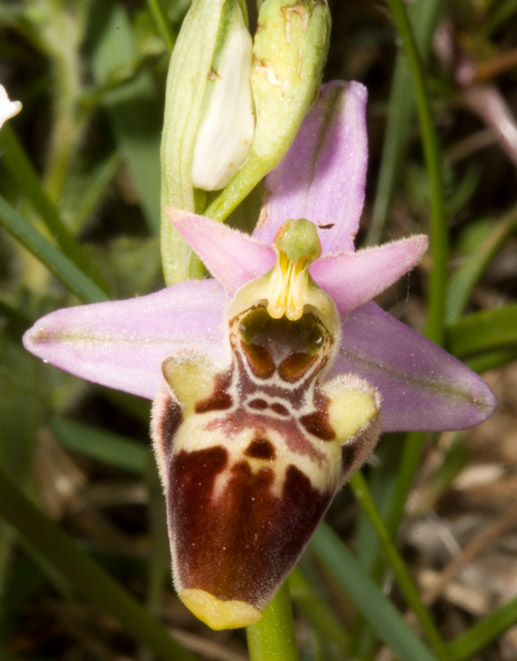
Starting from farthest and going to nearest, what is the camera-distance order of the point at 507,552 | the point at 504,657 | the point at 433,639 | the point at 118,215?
the point at 118,215
the point at 507,552
the point at 504,657
the point at 433,639

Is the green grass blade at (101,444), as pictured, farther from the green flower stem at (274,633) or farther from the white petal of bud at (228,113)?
the white petal of bud at (228,113)

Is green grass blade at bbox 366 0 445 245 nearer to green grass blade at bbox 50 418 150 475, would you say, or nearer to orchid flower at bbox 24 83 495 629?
orchid flower at bbox 24 83 495 629

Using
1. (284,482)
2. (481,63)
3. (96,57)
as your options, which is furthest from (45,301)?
(481,63)

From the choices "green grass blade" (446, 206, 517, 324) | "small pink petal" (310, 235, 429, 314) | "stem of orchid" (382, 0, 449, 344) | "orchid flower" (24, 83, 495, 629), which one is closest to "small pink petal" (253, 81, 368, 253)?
"orchid flower" (24, 83, 495, 629)

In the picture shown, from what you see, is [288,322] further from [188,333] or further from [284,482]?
[284,482]

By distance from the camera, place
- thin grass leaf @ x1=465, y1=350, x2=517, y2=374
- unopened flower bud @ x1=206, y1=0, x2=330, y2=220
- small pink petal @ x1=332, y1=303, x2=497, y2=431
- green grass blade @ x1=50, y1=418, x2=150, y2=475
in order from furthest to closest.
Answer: green grass blade @ x1=50, y1=418, x2=150, y2=475, thin grass leaf @ x1=465, y1=350, x2=517, y2=374, small pink petal @ x1=332, y1=303, x2=497, y2=431, unopened flower bud @ x1=206, y1=0, x2=330, y2=220

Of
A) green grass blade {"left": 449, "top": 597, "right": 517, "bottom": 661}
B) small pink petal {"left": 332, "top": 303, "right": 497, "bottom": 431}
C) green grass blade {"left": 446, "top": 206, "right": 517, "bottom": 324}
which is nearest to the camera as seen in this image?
small pink petal {"left": 332, "top": 303, "right": 497, "bottom": 431}

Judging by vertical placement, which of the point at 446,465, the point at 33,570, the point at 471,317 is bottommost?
the point at 446,465

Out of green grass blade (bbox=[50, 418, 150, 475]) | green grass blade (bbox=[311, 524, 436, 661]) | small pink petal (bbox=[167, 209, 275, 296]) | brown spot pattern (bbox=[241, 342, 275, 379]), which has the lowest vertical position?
green grass blade (bbox=[50, 418, 150, 475])
